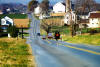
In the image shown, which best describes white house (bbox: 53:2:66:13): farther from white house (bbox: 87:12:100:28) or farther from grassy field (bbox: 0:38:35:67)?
grassy field (bbox: 0:38:35:67)

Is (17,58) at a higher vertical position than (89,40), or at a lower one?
lower

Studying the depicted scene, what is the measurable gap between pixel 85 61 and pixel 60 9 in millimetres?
95962

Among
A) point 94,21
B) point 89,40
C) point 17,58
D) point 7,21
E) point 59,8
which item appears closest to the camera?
point 17,58

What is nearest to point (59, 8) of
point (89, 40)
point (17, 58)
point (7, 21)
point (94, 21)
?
point (94, 21)

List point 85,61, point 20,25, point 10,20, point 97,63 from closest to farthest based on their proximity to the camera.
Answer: point 97,63
point 85,61
point 20,25
point 10,20

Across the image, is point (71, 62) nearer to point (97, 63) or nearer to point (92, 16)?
point (97, 63)

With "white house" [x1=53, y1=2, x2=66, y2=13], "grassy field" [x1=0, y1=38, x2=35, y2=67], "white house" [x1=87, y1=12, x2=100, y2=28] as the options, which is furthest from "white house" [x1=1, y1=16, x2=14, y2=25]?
"white house" [x1=53, y1=2, x2=66, y2=13]

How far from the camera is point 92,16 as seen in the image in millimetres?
66438

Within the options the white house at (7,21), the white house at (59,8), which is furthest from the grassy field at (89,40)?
the white house at (59,8)

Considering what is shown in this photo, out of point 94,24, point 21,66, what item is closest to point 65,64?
point 21,66

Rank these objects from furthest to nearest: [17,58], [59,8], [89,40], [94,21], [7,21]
A: 1. [59,8]
2. [94,21]
3. [7,21]
4. [89,40]
5. [17,58]

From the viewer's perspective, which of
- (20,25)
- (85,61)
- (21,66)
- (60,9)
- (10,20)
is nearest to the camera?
(85,61)

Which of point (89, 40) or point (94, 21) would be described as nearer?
point (89, 40)

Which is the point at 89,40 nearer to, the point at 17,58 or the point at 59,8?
the point at 17,58
